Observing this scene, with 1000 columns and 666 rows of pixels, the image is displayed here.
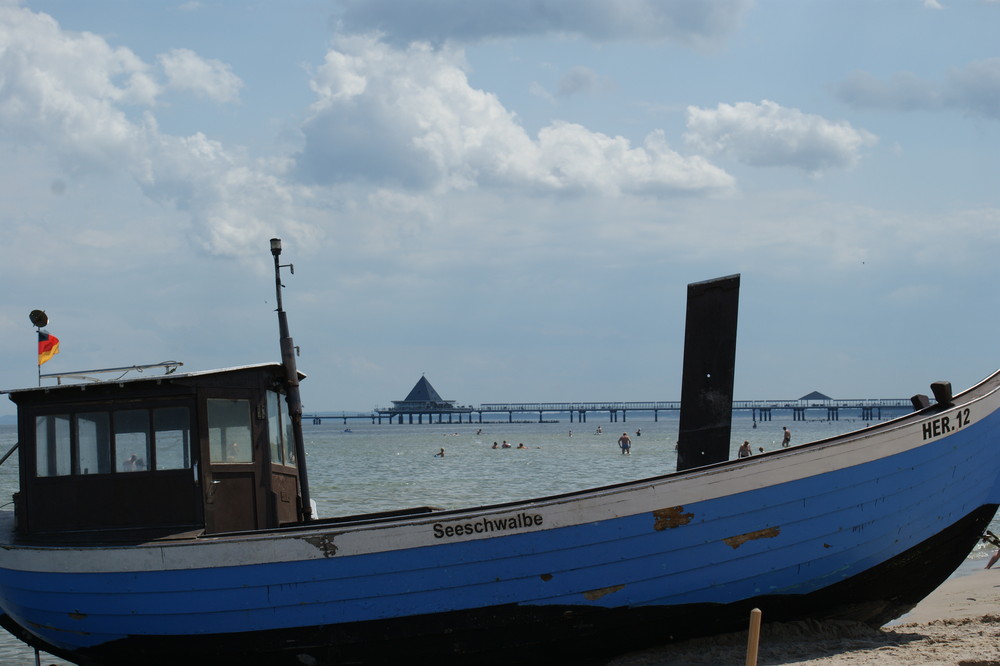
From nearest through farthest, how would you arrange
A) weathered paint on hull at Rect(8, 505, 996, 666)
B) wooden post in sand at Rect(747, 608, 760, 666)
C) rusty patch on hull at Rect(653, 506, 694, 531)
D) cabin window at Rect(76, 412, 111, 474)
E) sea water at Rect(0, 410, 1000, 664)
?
1. wooden post in sand at Rect(747, 608, 760, 666)
2. rusty patch on hull at Rect(653, 506, 694, 531)
3. weathered paint on hull at Rect(8, 505, 996, 666)
4. cabin window at Rect(76, 412, 111, 474)
5. sea water at Rect(0, 410, 1000, 664)

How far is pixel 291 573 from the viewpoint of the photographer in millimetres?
8266

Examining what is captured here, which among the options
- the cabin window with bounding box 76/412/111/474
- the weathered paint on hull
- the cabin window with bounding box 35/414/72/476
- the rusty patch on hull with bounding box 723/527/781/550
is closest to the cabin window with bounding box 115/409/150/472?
the cabin window with bounding box 76/412/111/474

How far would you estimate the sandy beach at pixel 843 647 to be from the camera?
8180 mm

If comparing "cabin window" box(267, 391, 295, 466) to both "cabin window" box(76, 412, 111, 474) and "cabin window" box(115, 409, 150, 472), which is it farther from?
"cabin window" box(76, 412, 111, 474)

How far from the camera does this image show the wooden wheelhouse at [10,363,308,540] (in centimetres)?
909

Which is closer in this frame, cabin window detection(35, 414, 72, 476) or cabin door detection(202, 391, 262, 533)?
cabin door detection(202, 391, 262, 533)

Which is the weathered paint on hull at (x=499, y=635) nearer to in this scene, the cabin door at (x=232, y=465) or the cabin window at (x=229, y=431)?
the cabin door at (x=232, y=465)

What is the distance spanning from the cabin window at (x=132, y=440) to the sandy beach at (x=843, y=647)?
4.58 meters

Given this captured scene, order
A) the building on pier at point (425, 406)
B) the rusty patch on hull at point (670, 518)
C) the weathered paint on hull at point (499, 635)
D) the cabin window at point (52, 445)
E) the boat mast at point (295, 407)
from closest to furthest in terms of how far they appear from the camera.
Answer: the rusty patch on hull at point (670, 518), the weathered paint on hull at point (499, 635), the cabin window at point (52, 445), the boat mast at point (295, 407), the building on pier at point (425, 406)

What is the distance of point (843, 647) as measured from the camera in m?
8.67

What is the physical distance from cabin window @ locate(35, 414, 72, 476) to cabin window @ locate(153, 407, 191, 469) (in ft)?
3.00

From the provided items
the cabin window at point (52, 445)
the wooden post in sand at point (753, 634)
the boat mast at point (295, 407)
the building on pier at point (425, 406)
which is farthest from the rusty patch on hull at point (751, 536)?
the building on pier at point (425, 406)

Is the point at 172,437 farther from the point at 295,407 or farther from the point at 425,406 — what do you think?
the point at 425,406

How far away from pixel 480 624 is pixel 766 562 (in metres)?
2.42
